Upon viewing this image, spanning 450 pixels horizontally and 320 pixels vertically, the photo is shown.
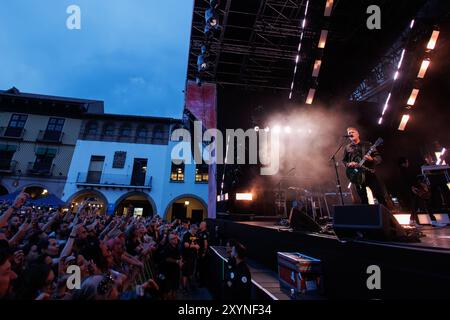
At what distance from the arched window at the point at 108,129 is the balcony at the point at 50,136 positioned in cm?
375

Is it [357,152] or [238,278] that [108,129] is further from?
[357,152]

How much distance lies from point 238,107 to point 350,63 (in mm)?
4854

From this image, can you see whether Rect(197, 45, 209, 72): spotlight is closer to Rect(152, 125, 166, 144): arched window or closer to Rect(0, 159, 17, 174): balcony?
Rect(152, 125, 166, 144): arched window

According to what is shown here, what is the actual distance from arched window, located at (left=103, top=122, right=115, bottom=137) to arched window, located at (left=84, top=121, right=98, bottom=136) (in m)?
0.85

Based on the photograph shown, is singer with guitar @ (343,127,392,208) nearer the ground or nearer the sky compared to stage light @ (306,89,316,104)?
nearer the ground

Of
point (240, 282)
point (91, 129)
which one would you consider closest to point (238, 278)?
point (240, 282)

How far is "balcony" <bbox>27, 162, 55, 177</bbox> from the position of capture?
18.0 meters

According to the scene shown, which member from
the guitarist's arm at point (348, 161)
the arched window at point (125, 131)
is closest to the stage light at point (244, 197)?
the guitarist's arm at point (348, 161)

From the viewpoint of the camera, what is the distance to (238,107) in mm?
10094

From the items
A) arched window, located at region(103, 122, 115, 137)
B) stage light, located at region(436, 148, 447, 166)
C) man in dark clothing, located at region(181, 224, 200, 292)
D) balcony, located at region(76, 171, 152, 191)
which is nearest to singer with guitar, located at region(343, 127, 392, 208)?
stage light, located at region(436, 148, 447, 166)

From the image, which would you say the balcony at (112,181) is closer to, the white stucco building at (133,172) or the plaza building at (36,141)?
the white stucco building at (133,172)

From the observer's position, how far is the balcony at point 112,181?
18422mm

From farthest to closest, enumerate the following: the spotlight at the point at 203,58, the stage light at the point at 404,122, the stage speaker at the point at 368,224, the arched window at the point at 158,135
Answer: the arched window at the point at 158,135, the spotlight at the point at 203,58, the stage light at the point at 404,122, the stage speaker at the point at 368,224

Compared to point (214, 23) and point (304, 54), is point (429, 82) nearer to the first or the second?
point (304, 54)
